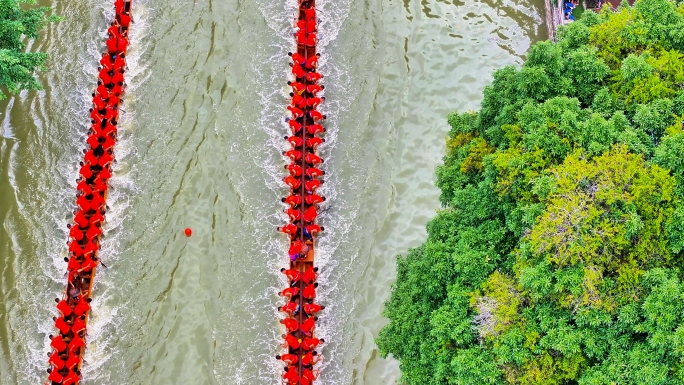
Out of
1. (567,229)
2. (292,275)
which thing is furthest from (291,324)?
(567,229)

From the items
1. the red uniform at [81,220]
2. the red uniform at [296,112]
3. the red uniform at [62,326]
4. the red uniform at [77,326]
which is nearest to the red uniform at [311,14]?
the red uniform at [296,112]

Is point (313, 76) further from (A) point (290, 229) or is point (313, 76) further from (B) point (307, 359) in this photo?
(B) point (307, 359)

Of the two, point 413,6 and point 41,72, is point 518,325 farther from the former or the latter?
point 41,72

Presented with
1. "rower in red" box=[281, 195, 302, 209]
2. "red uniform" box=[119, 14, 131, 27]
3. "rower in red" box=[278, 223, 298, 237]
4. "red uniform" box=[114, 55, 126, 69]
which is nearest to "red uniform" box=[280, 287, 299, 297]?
"rower in red" box=[278, 223, 298, 237]

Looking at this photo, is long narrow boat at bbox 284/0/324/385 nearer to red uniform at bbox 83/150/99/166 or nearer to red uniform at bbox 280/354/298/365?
red uniform at bbox 280/354/298/365

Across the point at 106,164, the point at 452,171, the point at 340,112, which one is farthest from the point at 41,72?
the point at 452,171

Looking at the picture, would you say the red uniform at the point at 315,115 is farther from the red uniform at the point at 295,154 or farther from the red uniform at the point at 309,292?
the red uniform at the point at 309,292
